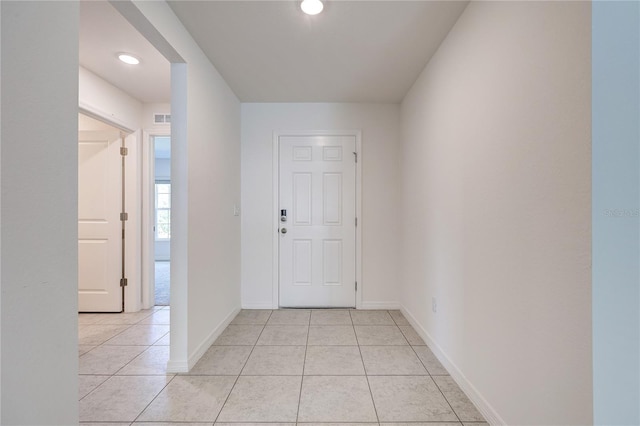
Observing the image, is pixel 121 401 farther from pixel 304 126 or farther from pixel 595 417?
pixel 304 126

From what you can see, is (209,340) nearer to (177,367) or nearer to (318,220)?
(177,367)

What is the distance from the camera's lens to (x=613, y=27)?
33.3 inches

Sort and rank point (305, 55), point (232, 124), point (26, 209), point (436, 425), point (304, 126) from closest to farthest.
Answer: point (26, 209)
point (436, 425)
point (305, 55)
point (232, 124)
point (304, 126)

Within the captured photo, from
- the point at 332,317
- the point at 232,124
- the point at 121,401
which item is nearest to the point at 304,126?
the point at 232,124

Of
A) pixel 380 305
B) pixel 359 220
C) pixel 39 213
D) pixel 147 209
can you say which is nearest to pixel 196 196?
Result: pixel 39 213

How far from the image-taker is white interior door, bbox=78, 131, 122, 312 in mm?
3000

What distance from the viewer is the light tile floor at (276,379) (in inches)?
58.0

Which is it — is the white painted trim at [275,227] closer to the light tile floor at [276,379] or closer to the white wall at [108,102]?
the light tile floor at [276,379]

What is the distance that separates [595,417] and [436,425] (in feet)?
2.46

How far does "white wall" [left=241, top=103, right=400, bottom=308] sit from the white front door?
14 centimetres

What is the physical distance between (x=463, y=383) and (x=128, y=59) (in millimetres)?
3381

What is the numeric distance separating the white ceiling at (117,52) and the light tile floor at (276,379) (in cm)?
233

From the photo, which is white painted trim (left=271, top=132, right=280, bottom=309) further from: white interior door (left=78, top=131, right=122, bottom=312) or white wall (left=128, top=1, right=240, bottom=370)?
white interior door (left=78, top=131, right=122, bottom=312)

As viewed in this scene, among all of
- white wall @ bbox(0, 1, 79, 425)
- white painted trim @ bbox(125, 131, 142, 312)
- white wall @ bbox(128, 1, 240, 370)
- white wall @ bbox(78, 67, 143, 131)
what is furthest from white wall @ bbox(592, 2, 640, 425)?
white painted trim @ bbox(125, 131, 142, 312)
